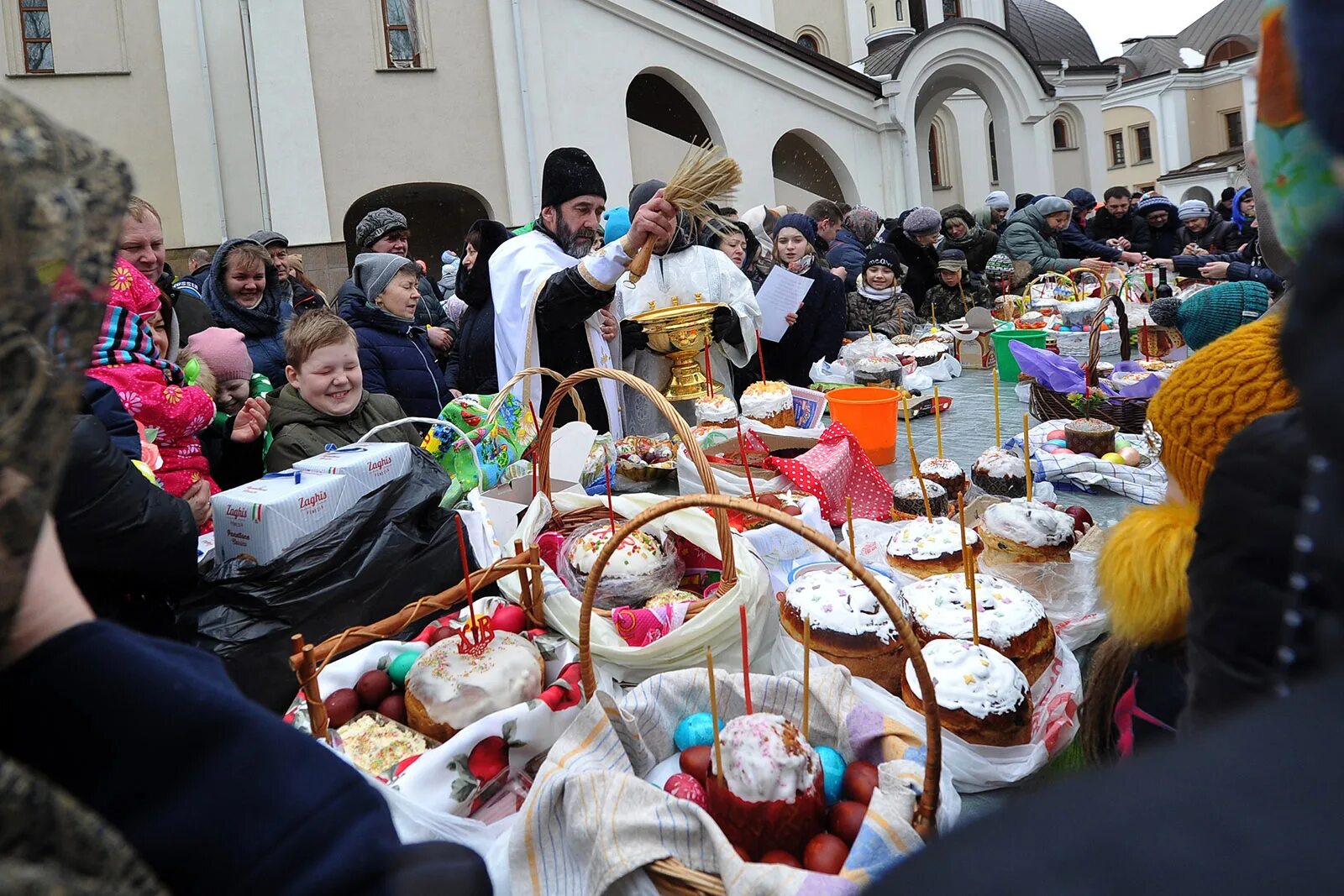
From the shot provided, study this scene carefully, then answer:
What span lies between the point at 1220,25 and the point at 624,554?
4235cm

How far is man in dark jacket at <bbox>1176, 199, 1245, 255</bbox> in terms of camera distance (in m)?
8.83

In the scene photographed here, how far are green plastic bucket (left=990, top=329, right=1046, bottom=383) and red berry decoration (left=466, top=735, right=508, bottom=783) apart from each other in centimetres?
398

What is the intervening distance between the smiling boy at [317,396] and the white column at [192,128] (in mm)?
10345

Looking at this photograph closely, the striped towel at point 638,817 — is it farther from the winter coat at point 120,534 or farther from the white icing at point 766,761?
the winter coat at point 120,534

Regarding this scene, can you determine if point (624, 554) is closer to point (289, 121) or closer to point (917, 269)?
point (917, 269)

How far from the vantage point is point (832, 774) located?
150 centimetres

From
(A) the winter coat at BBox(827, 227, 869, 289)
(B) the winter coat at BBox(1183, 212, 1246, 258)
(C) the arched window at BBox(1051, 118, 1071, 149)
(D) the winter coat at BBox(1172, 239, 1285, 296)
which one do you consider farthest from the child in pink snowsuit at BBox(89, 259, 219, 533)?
(C) the arched window at BBox(1051, 118, 1071, 149)

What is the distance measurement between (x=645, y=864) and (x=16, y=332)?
105 cm

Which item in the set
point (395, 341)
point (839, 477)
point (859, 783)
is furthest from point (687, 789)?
point (395, 341)

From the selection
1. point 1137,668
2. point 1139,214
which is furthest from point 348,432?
point 1139,214

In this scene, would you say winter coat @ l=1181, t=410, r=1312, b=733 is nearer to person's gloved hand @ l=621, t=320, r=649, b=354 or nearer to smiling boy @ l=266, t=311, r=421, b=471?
smiling boy @ l=266, t=311, r=421, b=471

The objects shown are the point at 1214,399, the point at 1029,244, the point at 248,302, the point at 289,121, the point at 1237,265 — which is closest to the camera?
the point at 1214,399

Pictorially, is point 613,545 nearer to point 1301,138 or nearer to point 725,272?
point 1301,138

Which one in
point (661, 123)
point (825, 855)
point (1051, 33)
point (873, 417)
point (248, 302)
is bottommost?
point (825, 855)
